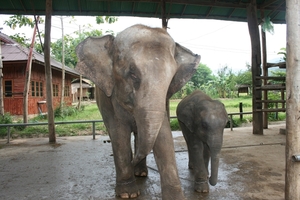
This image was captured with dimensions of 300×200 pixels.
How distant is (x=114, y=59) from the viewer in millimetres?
2850

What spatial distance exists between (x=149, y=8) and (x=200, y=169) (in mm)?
6309

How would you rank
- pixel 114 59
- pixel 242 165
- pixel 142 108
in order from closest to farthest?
pixel 142 108
pixel 114 59
pixel 242 165

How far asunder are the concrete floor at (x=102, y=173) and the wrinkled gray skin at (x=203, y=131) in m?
0.28

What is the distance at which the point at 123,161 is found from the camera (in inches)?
131

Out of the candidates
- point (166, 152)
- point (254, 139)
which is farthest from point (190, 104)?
point (254, 139)

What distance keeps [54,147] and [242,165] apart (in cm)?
465

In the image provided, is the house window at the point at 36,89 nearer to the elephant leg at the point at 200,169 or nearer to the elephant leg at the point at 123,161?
the elephant leg at the point at 123,161

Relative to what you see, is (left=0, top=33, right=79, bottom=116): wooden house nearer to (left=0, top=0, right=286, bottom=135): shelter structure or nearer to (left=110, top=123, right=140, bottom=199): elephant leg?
(left=0, top=0, right=286, bottom=135): shelter structure

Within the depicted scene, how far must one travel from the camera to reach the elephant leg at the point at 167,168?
9.37 ft

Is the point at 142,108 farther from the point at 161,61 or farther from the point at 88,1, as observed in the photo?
the point at 88,1

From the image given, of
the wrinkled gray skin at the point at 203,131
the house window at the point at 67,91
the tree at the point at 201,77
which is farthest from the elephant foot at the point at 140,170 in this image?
the tree at the point at 201,77

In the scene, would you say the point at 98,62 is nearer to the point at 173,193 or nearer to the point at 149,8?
the point at 173,193

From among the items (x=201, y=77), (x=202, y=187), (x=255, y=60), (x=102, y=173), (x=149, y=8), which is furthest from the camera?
(x=201, y=77)

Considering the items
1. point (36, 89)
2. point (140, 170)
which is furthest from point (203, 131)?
point (36, 89)
